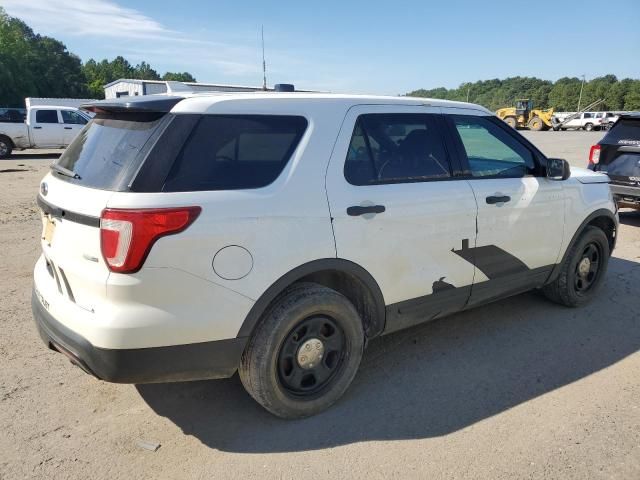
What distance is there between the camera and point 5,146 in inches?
683

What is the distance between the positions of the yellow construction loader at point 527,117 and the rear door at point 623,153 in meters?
39.1

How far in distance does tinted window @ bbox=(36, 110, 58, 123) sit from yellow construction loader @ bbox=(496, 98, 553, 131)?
3748 centimetres

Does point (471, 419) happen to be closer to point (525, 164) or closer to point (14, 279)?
point (525, 164)

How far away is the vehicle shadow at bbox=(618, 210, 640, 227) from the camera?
831 centimetres

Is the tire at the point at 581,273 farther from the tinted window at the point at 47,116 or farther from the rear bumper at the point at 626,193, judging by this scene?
the tinted window at the point at 47,116

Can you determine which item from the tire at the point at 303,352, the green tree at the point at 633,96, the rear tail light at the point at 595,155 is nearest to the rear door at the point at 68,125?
the rear tail light at the point at 595,155

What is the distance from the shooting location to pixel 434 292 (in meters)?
3.39

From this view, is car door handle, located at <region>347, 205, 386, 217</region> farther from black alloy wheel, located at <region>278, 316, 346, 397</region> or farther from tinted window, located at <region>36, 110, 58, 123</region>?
tinted window, located at <region>36, 110, 58, 123</region>

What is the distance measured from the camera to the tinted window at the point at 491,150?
367 centimetres

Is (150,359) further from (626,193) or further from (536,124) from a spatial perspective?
(536,124)

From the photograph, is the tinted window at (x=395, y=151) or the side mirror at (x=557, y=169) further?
the side mirror at (x=557, y=169)

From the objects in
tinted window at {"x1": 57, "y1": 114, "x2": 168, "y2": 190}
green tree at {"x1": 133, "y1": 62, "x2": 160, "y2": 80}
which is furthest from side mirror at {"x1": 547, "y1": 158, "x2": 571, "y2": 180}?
green tree at {"x1": 133, "y1": 62, "x2": 160, "y2": 80}

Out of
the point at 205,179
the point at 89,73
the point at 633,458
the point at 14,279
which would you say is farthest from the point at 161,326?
the point at 89,73

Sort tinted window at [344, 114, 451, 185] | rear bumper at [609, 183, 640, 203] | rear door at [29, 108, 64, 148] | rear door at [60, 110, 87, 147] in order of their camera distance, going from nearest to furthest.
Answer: tinted window at [344, 114, 451, 185] → rear bumper at [609, 183, 640, 203] → rear door at [29, 108, 64, 148] → rear door at [60, 110, 87, 147]
